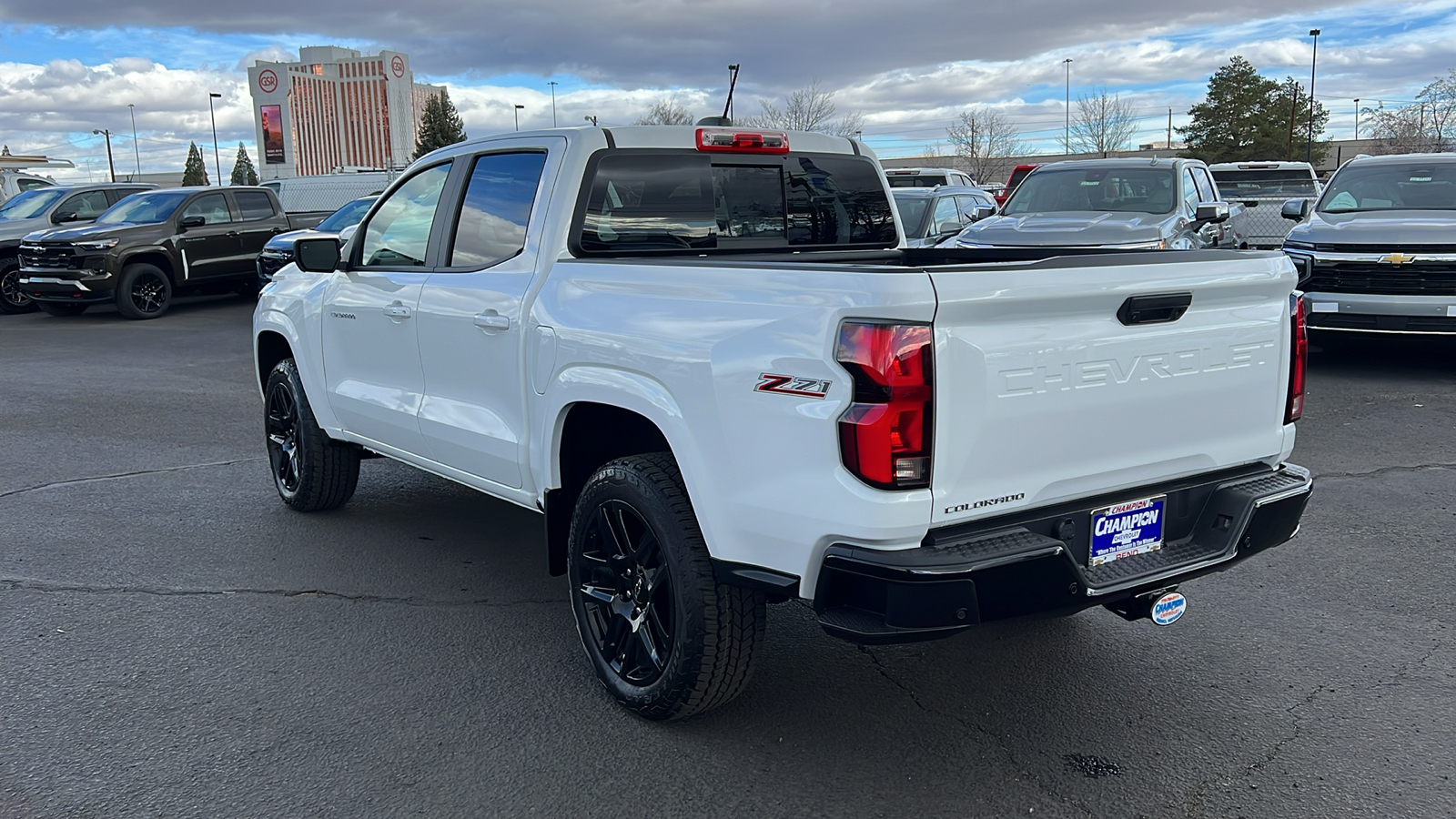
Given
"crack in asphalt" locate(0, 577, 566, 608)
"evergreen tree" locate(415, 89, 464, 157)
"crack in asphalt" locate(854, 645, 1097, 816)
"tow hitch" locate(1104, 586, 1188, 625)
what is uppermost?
"evergreen tree" locate(415, 89, 464, 157)

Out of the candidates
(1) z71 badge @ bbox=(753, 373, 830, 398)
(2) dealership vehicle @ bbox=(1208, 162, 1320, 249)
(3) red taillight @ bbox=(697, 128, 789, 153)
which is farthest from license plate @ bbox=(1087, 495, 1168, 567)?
(2) dealership vehicle @ bbox=(1208, 162, 1320, 249)

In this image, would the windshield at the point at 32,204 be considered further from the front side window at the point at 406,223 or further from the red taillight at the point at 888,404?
the red taillight at the point at 888,404

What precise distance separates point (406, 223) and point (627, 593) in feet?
7.48

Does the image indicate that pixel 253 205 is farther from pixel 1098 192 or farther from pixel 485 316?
pixel 485 316

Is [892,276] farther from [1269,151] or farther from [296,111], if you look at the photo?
[296,111]

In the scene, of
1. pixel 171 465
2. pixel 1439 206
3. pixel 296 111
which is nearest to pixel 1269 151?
pixel 1439 206

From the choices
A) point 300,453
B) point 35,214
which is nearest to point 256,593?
point 300,453

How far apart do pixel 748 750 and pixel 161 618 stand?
2.63m

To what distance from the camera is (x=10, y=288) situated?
17922 mm

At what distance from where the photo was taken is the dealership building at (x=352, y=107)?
137250mm

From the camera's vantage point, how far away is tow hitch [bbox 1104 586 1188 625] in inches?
137

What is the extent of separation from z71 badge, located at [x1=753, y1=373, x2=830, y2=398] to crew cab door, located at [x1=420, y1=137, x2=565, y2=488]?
1.26 metres

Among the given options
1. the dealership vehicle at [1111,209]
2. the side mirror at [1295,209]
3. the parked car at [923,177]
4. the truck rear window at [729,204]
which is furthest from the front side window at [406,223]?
the parked car at [923,177]

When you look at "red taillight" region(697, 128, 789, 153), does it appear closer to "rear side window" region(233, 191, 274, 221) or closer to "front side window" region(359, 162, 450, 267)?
"front side window" region(359, 162, 450, 267)
